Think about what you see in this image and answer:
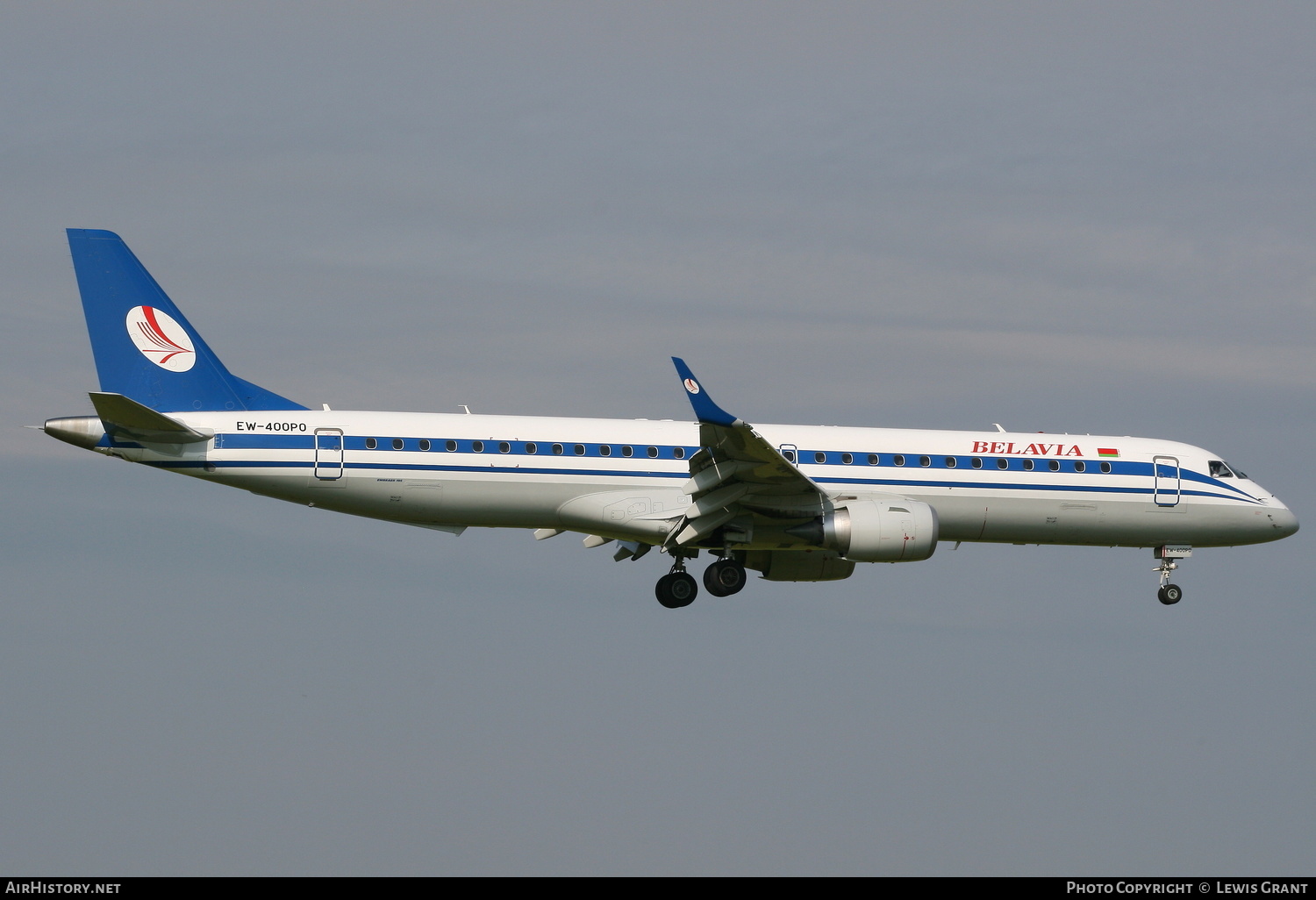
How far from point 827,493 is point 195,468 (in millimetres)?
13017

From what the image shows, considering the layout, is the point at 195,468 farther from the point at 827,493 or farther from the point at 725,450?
the point at 827,493

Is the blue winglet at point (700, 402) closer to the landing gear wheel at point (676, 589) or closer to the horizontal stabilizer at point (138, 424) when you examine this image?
the landing gear wheel at point (676, 589)

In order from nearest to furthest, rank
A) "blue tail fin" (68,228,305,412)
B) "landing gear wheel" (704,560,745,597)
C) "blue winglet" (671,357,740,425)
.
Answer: "blue winglet" (671,357,740,425)
"blue tail fin" (68,228,305,412)
"landing gear wheel" (704,560,745,597)

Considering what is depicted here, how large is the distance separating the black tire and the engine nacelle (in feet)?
24.9

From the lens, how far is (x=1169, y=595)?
35219mm

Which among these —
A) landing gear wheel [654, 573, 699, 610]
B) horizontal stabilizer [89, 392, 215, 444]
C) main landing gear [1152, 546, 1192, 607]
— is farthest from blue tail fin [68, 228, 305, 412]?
main landing gear [1152, 546, 1192, 607]

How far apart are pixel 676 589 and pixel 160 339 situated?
1237 centimetres

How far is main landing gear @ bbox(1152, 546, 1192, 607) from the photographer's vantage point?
35188 millimetres

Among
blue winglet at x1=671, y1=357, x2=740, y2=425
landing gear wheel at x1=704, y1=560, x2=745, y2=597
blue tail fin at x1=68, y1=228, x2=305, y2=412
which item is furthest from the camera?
landing gear wheel at x1=704, y1=560, x2=745, y2=597

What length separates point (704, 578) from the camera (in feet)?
108

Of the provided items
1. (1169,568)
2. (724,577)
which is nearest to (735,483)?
(724,577)

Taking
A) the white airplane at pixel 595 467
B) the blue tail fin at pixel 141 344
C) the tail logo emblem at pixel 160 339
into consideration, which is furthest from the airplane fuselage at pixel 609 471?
the tail logo emblem at pixel 160 339

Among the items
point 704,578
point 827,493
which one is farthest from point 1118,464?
point 704,578

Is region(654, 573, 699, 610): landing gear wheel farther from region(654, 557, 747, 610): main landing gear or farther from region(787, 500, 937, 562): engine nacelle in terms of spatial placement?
region(787, 500, 937, 562): engine nacelle
